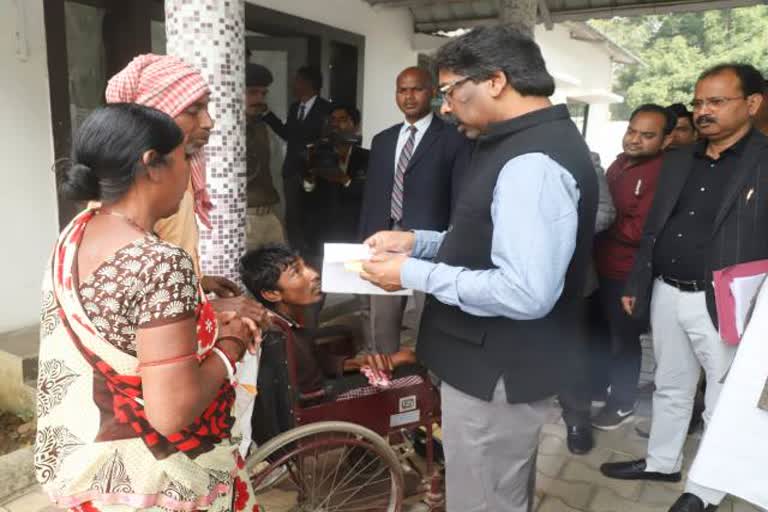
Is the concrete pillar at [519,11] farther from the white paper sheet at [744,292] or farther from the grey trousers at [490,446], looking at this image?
the grey trousers at [490,446]

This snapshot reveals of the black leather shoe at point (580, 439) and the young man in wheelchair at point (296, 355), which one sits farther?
the black leather shoe at point (580, 439)

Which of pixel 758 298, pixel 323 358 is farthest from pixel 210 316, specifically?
pixel 758 298

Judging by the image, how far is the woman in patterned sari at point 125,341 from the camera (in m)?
1.10

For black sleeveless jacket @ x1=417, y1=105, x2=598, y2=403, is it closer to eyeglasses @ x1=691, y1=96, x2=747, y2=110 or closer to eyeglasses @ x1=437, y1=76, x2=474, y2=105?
eyeglasses @ x1=437, y1=76, x2=474, y2=105

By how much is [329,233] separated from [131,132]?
3337mm

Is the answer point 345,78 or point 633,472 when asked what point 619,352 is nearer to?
point 633,472

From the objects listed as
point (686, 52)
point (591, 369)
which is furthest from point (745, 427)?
point (686, 52)

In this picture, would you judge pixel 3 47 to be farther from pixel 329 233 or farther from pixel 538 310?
pixel 538 310

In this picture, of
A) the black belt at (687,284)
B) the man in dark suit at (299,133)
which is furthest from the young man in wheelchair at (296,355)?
the man in dark suit at (299,133)

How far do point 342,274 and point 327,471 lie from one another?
Answer: 105cm

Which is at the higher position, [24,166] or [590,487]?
[24,166]

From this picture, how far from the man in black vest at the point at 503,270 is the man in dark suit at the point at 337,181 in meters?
2.57

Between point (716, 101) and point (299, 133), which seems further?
point (299, 133)

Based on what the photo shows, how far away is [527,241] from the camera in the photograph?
4.71ft
